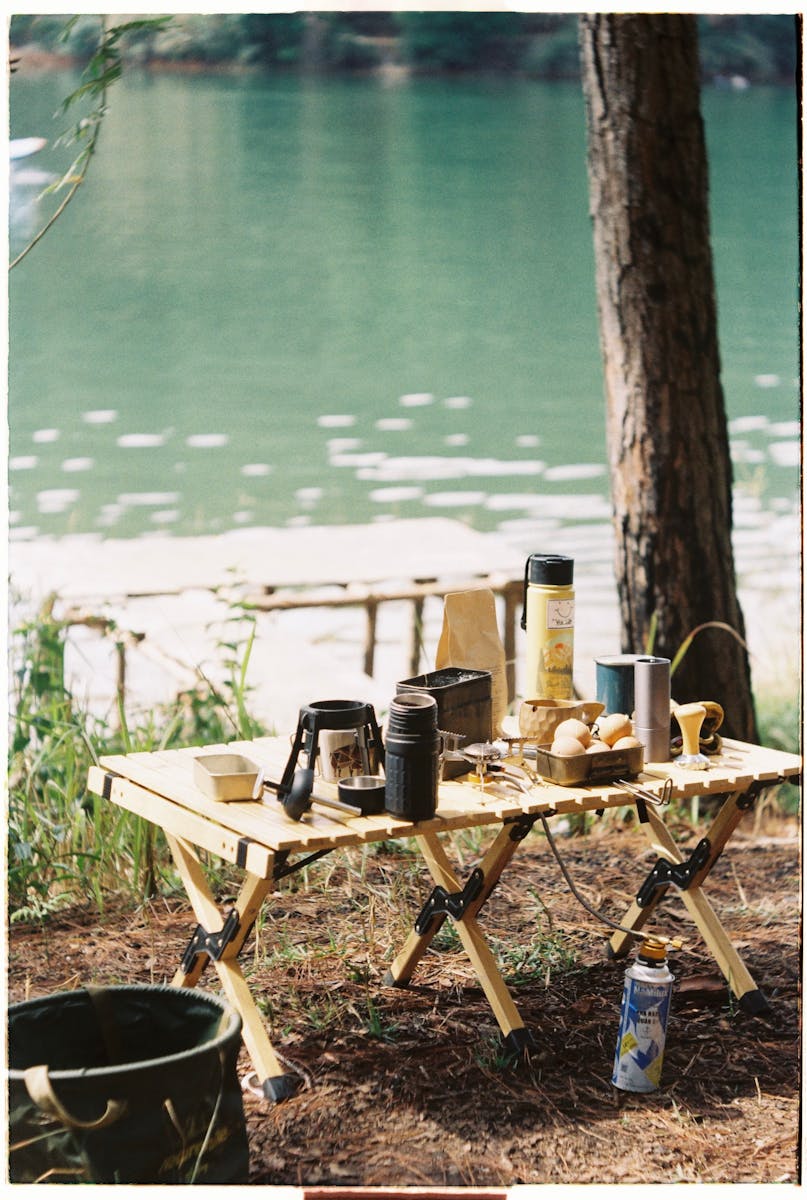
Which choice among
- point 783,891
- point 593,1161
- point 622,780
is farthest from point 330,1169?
point 783,891

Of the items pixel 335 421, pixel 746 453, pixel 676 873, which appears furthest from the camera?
pixel 335 421

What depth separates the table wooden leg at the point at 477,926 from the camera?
9.36ft

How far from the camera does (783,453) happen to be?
1271cm

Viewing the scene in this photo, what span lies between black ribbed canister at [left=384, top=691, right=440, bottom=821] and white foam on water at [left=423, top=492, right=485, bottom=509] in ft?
33.4

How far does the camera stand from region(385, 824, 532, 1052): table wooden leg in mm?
2854

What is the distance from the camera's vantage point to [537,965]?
334 centimetres

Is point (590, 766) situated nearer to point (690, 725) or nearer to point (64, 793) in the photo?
point (690, 725)

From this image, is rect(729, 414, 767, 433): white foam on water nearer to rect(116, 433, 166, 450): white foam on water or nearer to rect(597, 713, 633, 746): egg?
rect(116, 433, 166, 450): white foam on water

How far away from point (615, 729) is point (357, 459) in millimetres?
10933

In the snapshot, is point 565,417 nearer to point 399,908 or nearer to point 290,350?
point 290,350

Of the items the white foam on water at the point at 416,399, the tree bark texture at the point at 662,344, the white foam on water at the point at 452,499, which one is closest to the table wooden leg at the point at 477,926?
the tree bark texture at the point at 662,344

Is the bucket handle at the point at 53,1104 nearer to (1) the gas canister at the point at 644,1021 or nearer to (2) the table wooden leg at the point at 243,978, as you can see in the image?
(2) the table wooden leg at the point at 243,978

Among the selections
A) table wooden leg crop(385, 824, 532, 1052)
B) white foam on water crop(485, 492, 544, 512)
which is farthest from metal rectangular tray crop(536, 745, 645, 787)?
white foam on water crop(485, 492, 544, 512)

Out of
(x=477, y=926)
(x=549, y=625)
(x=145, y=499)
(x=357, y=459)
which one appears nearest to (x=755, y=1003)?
(x=477, y=926)
